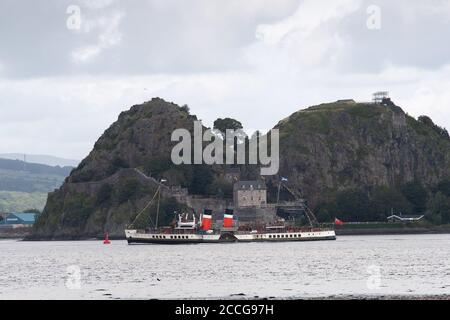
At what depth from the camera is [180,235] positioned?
630ft

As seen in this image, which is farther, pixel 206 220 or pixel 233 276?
pixel 206 220

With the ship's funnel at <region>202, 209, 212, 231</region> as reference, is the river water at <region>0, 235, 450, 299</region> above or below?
below

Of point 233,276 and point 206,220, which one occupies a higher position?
point 206,220

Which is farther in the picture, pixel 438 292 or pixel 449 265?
pixel 449 265

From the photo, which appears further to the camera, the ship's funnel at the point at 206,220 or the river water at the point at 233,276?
the ship's funnel at the point at 206,220

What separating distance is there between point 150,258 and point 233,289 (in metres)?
57.8

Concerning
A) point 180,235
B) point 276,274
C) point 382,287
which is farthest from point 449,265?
point 180,235

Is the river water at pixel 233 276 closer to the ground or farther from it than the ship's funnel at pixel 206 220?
closer to the ground

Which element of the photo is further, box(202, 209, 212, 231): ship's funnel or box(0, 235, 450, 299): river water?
box(202, 209, 212, 231): ship's funnel
